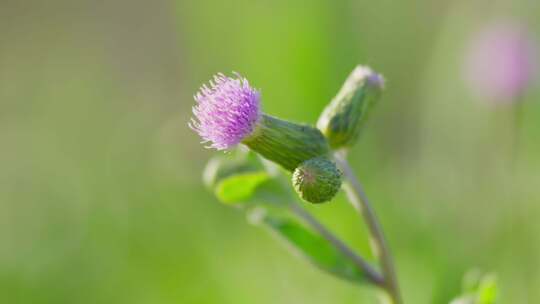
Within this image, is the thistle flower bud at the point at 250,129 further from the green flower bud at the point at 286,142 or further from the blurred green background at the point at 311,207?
the blurred green background at the point at 311,207

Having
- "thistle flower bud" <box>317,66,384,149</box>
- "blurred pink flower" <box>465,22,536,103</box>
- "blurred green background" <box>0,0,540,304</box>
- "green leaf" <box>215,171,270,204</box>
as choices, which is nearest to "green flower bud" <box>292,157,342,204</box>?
"thistle flower bud" <box>317,66,384,149</box>

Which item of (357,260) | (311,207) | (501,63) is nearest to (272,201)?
(357,260)

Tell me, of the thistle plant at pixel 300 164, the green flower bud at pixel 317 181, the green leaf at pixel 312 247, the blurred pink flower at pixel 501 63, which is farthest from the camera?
the blurred pink flower at pixel 501 63

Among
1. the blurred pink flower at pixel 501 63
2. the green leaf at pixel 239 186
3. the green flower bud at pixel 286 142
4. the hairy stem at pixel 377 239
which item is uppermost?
the blurred pink flower at pixel 501 63

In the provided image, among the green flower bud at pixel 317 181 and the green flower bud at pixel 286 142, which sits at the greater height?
the green flower bud at pixel 286 142

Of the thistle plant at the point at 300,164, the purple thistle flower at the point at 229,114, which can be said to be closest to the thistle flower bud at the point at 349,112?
the thistle plant at the point at 300,164

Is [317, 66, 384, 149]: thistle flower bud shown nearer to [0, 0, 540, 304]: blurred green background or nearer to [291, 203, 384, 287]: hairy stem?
[291, 203, 384, 287]: hairy stem

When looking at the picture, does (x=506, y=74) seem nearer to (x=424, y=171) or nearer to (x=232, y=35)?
(x=424, y=171)
